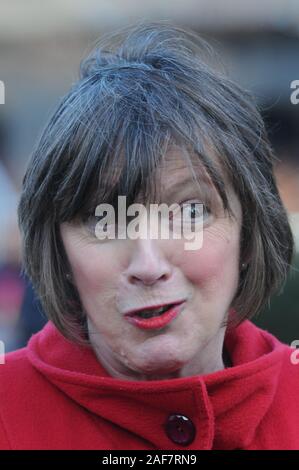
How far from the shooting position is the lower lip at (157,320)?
1469 mm

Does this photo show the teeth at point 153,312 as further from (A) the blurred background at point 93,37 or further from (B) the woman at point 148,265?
(A) the blurred background at point 93,37

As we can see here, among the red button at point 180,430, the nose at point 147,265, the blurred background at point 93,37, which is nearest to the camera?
the nose at point 147,265

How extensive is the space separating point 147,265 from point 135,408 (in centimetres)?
Result: 33

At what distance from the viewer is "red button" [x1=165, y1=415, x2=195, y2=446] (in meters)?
1.54

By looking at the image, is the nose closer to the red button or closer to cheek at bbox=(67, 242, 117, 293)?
cheek at bbox=(67, 242, 117, 293)

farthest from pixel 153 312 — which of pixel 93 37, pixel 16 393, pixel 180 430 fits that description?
pixel 93 37

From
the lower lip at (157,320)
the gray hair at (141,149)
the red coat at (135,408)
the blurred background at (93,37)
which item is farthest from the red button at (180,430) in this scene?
the blurred background at (93,37)

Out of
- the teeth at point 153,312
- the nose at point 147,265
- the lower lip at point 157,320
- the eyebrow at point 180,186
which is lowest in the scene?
the lower lip at point 157,320

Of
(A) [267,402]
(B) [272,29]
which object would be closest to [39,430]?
(A) [267,402]

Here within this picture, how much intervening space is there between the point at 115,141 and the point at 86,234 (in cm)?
21

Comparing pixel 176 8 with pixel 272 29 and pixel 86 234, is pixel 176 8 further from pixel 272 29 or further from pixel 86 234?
pixel 86 234

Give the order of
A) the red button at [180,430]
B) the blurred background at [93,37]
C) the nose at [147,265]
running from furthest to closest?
1. the blurred background at [93,37]
2. the red button at [180,430]
3. the nose at [147,265]

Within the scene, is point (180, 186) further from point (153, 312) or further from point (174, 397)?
point (174, 397)

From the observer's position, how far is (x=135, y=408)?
1.55 m
